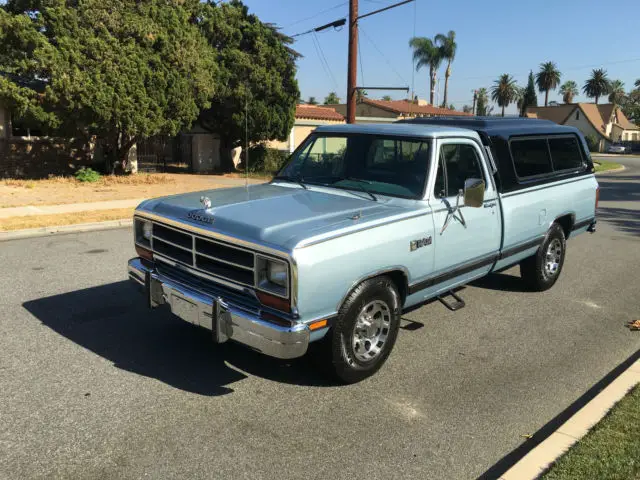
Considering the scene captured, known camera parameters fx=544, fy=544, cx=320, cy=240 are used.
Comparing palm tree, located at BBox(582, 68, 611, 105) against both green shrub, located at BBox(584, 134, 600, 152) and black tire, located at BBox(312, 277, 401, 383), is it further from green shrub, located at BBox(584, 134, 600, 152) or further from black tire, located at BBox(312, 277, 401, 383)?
black tire, located at BBox(312, 277, 401, 383)

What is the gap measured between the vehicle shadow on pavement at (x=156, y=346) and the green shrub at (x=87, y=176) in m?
13.3

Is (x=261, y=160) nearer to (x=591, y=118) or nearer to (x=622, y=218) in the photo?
(x=622, y=218)

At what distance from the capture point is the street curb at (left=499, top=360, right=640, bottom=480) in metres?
3.08

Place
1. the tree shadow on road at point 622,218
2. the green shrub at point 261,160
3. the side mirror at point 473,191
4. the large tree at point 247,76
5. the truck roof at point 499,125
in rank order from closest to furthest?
the side mirror at point 473,191
the truck roof at point 499,125
the tree shadow on road at point 622,218
the large tree at point 247,76
the green shrub at point 261,160

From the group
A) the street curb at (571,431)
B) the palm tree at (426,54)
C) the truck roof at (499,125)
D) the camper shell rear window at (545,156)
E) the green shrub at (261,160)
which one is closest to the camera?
the street curb at (571,431)

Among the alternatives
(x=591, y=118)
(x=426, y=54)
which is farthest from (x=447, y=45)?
(x=591, y=118)

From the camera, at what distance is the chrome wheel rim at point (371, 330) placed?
4.05 metres

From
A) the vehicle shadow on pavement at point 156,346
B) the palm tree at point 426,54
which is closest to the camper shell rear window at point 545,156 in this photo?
the vehicle shadow on pavement at point 156,346

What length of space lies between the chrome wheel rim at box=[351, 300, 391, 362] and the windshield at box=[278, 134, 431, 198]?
105 centimetres

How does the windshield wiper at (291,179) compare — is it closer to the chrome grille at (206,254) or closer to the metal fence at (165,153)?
the chrome grille at (206,254)

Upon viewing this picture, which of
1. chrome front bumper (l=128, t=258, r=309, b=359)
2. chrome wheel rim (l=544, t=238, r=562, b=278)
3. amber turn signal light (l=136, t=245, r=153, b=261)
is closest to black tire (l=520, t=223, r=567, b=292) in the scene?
chrome wheel rim (l=544, t=238, r=562, b=278)

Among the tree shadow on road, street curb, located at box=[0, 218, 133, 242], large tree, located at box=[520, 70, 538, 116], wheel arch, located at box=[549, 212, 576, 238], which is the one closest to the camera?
wheel arch, located at box=[549, 212, 576, 238]

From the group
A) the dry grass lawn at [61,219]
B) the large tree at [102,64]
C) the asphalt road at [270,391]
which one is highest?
the large tree at [102,64]

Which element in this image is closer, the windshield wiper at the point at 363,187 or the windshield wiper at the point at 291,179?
the windshield wiper at the point at 363,187
